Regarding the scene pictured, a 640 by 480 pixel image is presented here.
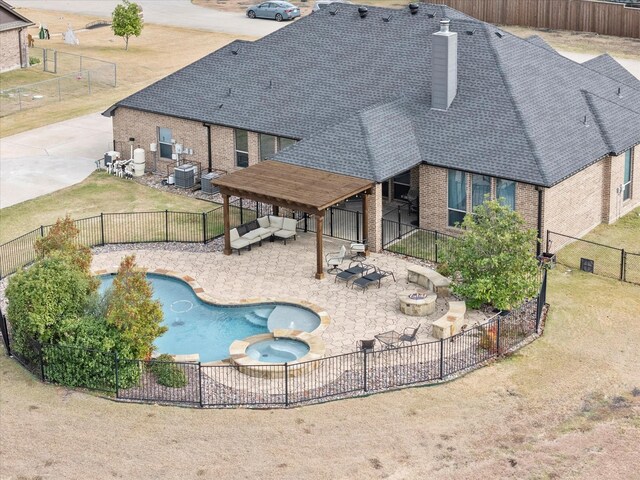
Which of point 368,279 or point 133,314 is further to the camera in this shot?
point 368,279

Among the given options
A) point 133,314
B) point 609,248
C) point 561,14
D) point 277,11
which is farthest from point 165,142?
point 561,14

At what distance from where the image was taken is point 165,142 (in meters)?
50.6

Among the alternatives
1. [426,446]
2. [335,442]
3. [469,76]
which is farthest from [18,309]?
[469,76]

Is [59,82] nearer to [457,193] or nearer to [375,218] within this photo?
[375,218]

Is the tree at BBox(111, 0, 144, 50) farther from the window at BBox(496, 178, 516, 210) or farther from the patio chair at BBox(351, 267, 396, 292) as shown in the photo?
the patio chair at BBox(351, 267, 396, 292)

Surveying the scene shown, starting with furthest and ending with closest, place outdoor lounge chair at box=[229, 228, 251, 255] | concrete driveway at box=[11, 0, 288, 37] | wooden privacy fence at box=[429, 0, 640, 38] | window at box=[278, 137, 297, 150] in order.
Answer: concrete driveway at box=[11, 0, 288, 37] → wooden privacy fence at box=[429, 0, 640, 38] → window at box=[278, 137, 297, 150] → outdoor lounge chair at box=[229, 228, 251, 255]

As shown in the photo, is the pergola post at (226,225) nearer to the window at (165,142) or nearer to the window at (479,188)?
the window at (479,188)

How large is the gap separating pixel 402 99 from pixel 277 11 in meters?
46.1

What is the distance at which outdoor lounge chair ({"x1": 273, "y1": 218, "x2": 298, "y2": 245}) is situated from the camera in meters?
42.0

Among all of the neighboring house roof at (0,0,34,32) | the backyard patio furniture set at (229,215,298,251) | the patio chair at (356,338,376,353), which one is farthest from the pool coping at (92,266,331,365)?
the neighboring house roof at (0,0,34,32)

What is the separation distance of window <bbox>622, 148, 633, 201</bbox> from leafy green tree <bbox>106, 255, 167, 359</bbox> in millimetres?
21041

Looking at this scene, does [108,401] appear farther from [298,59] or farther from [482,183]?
[298,59]

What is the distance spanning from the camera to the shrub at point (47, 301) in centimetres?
3128

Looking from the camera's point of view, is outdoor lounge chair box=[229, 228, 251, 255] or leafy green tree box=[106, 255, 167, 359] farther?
outdoor lounge chair box=[229, 228, 251, 255]
